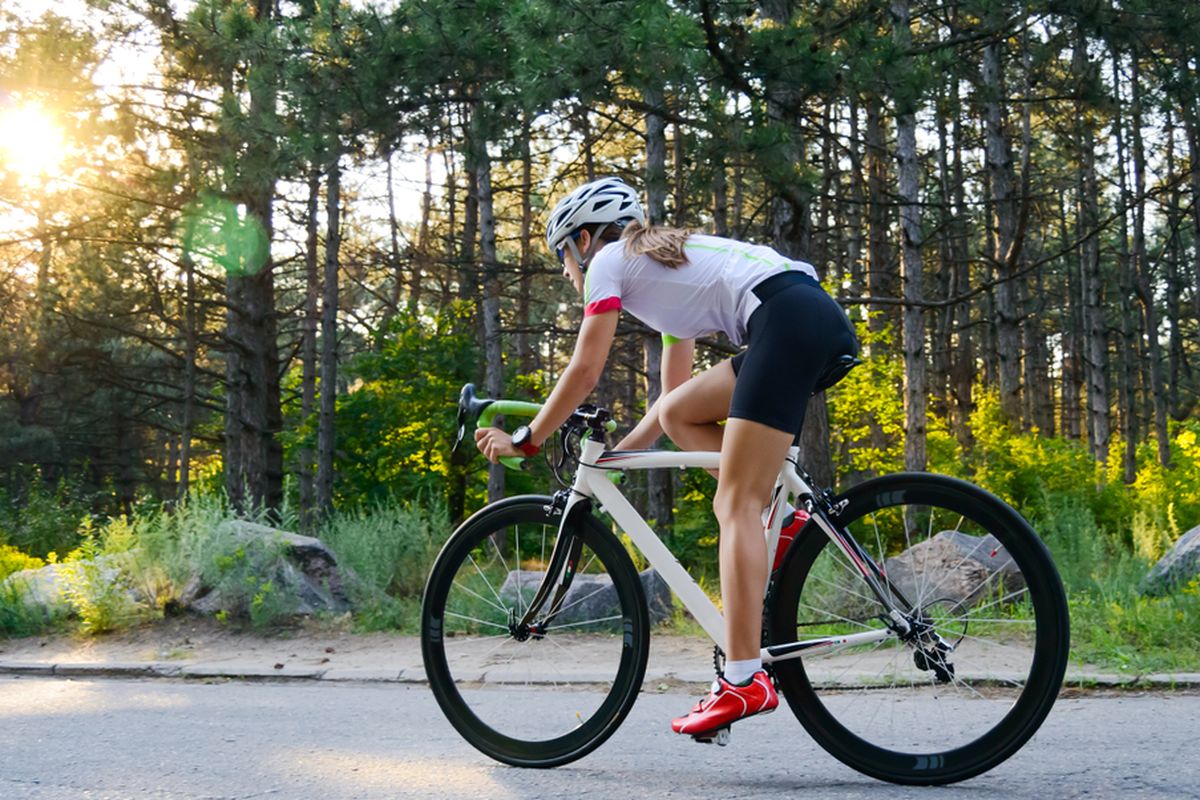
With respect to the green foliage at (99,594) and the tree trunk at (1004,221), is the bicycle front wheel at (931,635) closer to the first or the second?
the green foliage at (99,594)

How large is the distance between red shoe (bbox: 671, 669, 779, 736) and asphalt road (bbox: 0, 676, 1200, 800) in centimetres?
20

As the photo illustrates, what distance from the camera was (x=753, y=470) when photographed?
356cm

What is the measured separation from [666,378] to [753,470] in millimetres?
743

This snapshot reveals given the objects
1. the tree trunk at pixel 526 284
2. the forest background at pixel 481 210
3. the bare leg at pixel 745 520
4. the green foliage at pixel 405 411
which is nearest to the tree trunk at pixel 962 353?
the forest background at pixel 481 210

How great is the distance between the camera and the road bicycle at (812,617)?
11.6 ft

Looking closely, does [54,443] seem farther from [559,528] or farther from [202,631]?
[559,528]

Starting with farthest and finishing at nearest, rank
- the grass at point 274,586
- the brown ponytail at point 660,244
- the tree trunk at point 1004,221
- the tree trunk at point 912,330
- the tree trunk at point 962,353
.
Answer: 1. the tree trunk at point 962,353
2. the tree trunk at point 1004,221
3. the tree trunk at point 912,330
4. the grass at point 274,586
5. the brown ponytail at point 660,244

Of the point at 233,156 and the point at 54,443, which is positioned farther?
the point at 54,443

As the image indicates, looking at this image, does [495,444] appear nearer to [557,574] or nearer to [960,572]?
[557,574]

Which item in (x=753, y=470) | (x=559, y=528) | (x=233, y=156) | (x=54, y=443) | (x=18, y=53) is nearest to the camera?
(x=753, y=470)

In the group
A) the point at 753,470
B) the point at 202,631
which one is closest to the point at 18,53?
the point at 202,631

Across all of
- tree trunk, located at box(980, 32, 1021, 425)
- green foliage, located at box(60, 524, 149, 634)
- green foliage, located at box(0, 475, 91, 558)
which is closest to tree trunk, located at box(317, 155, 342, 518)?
green foliage, located at box(60, 524, 149, 634)

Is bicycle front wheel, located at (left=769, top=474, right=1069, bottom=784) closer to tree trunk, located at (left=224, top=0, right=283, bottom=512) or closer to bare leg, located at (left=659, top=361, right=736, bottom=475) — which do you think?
bare leg, located at (left=659, top=361, right=736, bottom=475)

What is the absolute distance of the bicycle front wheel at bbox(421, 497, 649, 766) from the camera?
13.0ft
